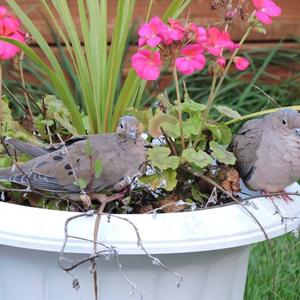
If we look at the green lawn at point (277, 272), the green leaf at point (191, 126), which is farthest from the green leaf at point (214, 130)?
the green lawn at point (277, 272)

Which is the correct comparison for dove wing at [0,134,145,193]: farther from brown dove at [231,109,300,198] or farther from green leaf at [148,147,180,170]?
brown dove at [231,109,300,198]

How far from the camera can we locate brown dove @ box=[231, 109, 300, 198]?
1.30 m

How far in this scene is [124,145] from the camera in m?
1.24

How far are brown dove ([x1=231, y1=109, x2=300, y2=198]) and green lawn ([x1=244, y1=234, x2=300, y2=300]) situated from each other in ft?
2.06

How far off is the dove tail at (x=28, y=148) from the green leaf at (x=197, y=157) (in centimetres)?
25

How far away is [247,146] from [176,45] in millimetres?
278

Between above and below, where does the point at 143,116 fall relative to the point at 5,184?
above

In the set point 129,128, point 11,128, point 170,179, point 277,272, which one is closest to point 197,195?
point 170,179

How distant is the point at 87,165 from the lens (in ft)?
3.97

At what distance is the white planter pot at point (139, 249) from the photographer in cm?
110

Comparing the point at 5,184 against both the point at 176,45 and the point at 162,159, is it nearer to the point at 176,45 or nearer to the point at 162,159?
the point at 162,159

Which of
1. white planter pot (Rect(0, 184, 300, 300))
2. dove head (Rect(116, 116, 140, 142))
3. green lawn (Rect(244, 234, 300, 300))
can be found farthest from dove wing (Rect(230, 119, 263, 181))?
green lawn (Rect(244, 234, 300, 300))

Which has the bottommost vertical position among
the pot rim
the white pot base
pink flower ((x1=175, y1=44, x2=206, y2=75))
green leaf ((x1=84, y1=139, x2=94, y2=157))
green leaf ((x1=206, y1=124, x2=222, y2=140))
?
the white pot base

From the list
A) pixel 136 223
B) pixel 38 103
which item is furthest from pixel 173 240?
pixel 38 103
